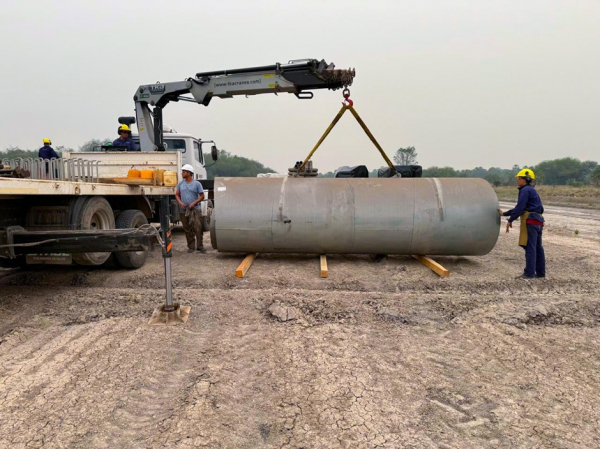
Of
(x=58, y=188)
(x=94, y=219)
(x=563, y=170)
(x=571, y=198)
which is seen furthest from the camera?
(x=563, y=170)

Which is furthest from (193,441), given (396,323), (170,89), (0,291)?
(170,89)

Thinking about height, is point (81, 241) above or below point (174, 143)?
below

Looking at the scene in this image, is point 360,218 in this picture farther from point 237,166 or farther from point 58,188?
point 237,166

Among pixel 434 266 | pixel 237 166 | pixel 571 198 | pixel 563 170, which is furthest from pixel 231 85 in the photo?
pixel 563 170

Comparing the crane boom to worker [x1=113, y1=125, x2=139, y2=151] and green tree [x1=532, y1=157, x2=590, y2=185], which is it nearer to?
worker [x1=113, y1=125, x2=139, y2=151]

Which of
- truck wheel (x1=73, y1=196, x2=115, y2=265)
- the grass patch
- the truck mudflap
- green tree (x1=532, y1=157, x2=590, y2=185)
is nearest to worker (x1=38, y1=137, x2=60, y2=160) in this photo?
truck wheel (x1=73, y1=196, x2=115, y2=265)

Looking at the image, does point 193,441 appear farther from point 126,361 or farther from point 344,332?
point 344,332

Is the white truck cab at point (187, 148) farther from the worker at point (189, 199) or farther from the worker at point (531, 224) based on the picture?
the worker at point (531, 224)

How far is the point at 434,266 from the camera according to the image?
5781 millimetres

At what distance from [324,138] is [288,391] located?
16.0 ft

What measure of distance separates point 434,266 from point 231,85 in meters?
5.26

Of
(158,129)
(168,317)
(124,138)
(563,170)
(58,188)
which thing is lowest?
(168,317)

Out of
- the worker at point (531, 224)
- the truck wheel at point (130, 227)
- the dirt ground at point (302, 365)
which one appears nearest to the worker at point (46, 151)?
the truck wheel at point (130, 227)

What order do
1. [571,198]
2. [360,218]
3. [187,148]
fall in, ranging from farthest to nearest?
[571,198], [187,148], [360,218]
